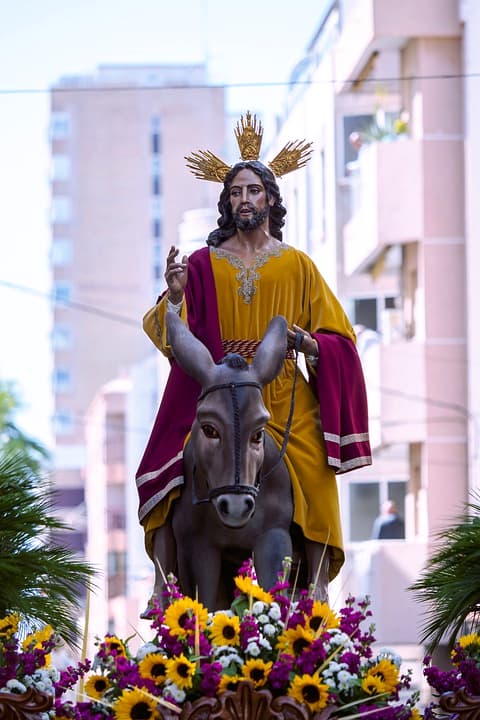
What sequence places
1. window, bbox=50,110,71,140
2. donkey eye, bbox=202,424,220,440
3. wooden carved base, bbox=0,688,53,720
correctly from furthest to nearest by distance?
1. window, bbox=50,110,71,140
2. donkey eye, bbox=202,424,220,440
3. wooden carved base, bbox=0,688,53,720

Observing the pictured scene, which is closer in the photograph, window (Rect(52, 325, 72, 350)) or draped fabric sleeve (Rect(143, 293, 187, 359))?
draped fabric sleeve (Rect(143, 293, 187, 359))

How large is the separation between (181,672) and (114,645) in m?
0.59

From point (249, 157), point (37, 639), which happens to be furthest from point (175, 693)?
point (249, 157)

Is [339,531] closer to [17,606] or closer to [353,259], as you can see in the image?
[17,606]

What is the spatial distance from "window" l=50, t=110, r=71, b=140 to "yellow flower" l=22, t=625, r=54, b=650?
11459cm

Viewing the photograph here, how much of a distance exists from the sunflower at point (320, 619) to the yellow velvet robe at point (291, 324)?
1.48 metres

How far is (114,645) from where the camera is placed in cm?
1079

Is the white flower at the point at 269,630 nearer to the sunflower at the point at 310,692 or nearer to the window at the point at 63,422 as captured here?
the sunflower at the point at 310,692

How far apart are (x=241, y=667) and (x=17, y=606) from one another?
6.06 feet

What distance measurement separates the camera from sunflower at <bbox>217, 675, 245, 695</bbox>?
407 inches

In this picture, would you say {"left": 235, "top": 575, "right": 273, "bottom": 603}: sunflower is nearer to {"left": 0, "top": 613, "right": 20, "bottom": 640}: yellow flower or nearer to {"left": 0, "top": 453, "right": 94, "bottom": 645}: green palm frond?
{"left": 0, "top": 613, "right": 20, "bottom": 640}: yellow flower

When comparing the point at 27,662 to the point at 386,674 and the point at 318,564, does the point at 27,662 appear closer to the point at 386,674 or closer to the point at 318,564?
the point at 386,674

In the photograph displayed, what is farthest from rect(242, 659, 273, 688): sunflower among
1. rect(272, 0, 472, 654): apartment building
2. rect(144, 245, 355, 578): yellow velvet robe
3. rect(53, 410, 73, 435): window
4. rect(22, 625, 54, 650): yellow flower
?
rect(53, 410, 73, 435): window

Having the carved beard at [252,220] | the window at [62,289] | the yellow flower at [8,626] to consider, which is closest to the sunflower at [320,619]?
the yellow flower at [8,626]
